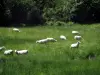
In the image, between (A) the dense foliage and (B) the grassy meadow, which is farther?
(A) the dense foliage

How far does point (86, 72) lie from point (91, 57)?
5136 millimetres

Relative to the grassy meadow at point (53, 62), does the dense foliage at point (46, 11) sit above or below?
below

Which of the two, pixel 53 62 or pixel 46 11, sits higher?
pixel 53 62

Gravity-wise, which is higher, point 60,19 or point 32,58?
point 32,58

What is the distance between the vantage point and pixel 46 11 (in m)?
53.9

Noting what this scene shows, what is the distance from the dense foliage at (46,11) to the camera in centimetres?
5272

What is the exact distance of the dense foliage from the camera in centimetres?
5272

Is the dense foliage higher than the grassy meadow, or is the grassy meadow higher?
the grassy meadow

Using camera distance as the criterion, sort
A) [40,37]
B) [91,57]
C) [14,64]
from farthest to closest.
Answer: [40,37] < [91,57] < [14,64]

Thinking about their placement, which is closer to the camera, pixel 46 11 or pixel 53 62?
pixel 53 62

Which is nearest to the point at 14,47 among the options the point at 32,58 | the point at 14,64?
the point at 32,58

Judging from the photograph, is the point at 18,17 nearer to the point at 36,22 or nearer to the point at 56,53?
the point at 36,22

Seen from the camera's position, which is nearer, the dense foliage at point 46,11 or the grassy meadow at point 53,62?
the grassy meadow at point 53,62

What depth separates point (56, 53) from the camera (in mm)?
19719
